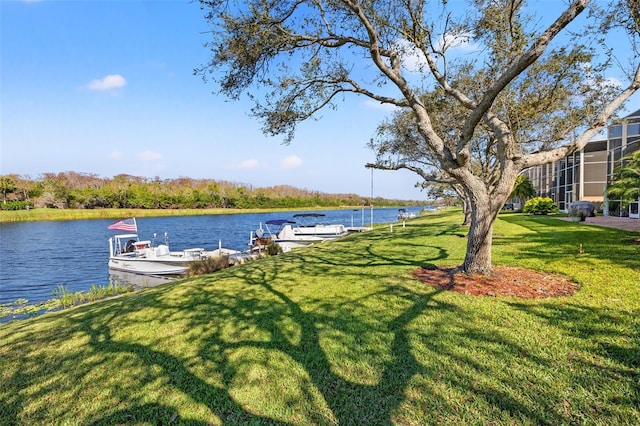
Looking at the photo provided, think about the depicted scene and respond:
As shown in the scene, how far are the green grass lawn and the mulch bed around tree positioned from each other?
1.02 feet

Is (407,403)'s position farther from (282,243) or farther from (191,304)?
(282,243)

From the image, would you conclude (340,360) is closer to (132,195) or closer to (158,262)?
(158,262)

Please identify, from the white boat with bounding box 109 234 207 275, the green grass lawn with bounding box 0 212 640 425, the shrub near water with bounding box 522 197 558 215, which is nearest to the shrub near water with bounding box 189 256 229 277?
the white boat with bounding box 109 234 207 275

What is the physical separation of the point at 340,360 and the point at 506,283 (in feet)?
13.5

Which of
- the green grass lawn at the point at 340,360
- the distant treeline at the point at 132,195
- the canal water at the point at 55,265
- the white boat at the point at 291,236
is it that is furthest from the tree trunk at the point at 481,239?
the distant treeline at the point at 132,195

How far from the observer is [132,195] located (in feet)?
267

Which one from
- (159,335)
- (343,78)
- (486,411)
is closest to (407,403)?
(486,411)

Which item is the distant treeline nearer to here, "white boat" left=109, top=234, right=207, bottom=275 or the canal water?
the canal water

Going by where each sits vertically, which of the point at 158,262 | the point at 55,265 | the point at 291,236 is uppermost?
the point at 291,236

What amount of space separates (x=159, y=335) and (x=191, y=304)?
136 centimetres

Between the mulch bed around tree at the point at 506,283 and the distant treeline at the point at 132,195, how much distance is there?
6474cm

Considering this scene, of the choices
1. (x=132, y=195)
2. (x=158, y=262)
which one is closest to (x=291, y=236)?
(x=158, y=262)

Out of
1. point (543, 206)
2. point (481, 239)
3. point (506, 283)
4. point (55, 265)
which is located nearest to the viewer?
point (506, 283)

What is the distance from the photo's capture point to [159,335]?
184 inches
